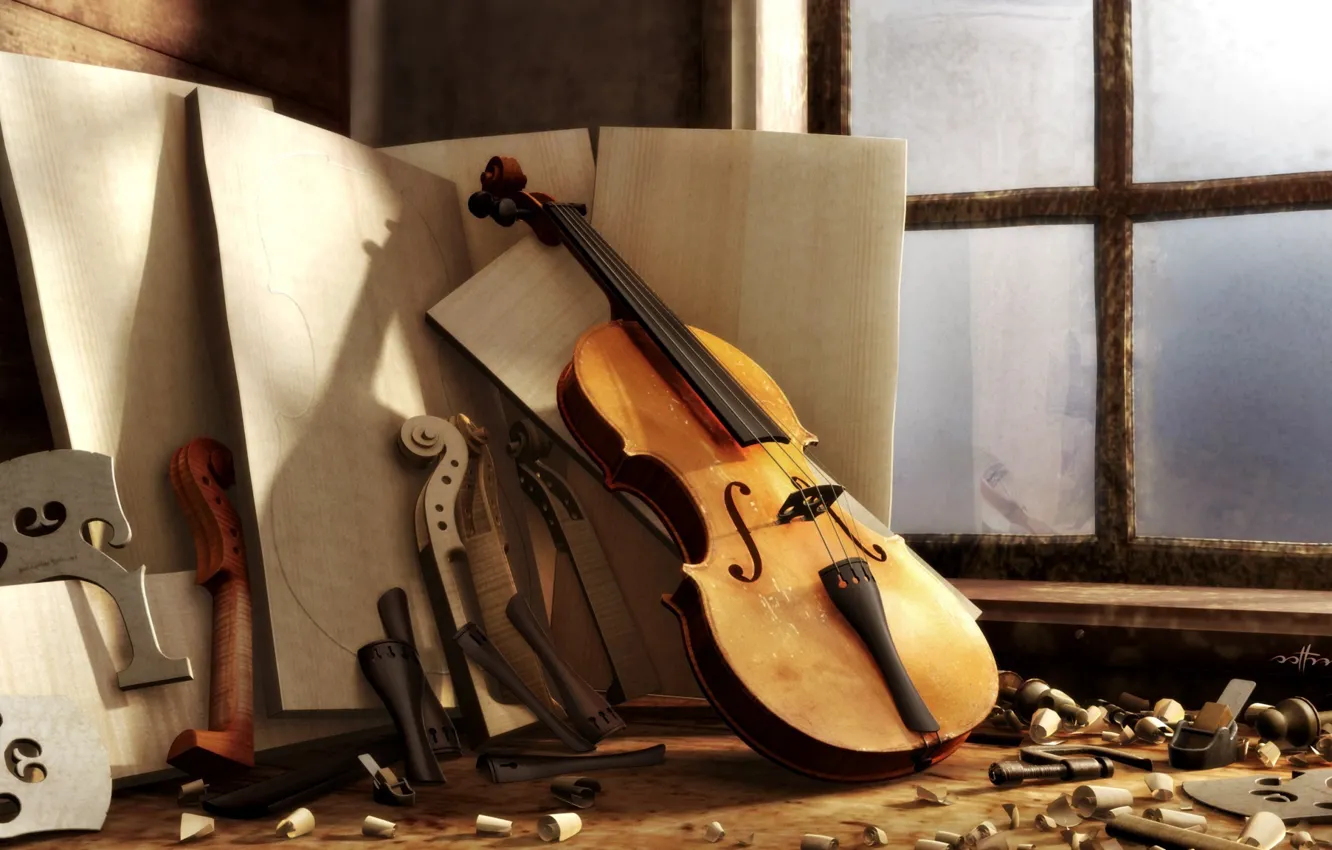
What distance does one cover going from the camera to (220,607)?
3.76ft

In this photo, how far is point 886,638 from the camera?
1.04 metres

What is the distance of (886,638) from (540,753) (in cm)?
38

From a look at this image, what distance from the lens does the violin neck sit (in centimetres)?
121

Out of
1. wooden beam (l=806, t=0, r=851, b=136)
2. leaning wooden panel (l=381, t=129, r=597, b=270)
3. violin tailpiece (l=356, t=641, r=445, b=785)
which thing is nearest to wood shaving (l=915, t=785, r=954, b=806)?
violin tailpiece (l=356, t=641, r=445, b=785)

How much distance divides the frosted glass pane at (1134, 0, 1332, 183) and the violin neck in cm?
92

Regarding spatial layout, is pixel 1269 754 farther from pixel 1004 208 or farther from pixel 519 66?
pixel 519 66

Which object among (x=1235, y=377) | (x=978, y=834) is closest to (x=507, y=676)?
(x=978, y=834)

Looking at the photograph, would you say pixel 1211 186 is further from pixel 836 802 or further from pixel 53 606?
pixel 53 606

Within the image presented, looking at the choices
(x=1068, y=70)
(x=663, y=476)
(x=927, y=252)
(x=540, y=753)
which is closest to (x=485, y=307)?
(x=663, y=476)

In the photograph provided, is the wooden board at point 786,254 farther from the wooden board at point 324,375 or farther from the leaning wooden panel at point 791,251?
the wooden board at point 324,375

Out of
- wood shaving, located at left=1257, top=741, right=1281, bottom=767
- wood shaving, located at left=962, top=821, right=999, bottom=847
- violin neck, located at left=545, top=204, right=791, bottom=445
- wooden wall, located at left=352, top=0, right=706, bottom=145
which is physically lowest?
wood shaving, located at left=1257, top=741, right=1281, bottom=767

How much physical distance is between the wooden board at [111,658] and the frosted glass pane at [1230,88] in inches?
59.6

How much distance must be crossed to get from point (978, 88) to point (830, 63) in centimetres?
25

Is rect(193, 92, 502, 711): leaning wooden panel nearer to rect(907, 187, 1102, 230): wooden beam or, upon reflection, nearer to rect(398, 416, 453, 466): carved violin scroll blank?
rect(398, 416, 453, 466): carved violin scroll blank
